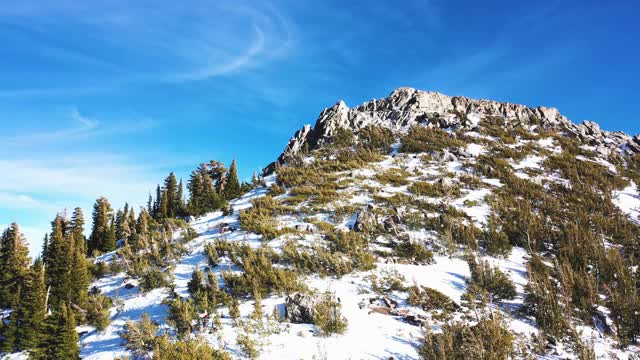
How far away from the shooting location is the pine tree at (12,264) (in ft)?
82.2

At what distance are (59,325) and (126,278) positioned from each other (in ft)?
17.2

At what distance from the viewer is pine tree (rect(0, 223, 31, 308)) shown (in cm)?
2505

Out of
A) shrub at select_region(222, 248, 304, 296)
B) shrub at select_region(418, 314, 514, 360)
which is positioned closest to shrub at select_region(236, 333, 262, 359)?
shrub at select_region(222, 248, 304, 296)

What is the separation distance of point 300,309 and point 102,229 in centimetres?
4145

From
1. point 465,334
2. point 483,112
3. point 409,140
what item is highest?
point 483,112

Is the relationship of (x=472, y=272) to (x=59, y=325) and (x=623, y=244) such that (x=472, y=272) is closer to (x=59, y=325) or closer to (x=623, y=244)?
(x=623, y=244)

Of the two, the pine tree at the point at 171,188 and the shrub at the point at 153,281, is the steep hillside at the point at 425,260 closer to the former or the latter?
the shrub at the point at 153,281

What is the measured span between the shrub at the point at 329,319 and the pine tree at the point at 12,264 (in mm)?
24206

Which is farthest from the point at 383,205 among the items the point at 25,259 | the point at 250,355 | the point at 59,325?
the point at 25,259

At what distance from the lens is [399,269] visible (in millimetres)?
16906

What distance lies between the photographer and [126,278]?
18.4 m

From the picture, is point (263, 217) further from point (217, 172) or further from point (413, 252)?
point (217, 172)

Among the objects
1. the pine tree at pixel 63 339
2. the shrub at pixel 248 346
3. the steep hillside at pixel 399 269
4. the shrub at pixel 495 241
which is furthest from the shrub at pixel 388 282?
the pine tree at pixel 63 339

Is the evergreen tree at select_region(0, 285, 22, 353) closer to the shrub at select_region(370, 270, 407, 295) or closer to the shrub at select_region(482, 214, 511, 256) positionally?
the shrub at select_region(370, 270, 407, 295)
